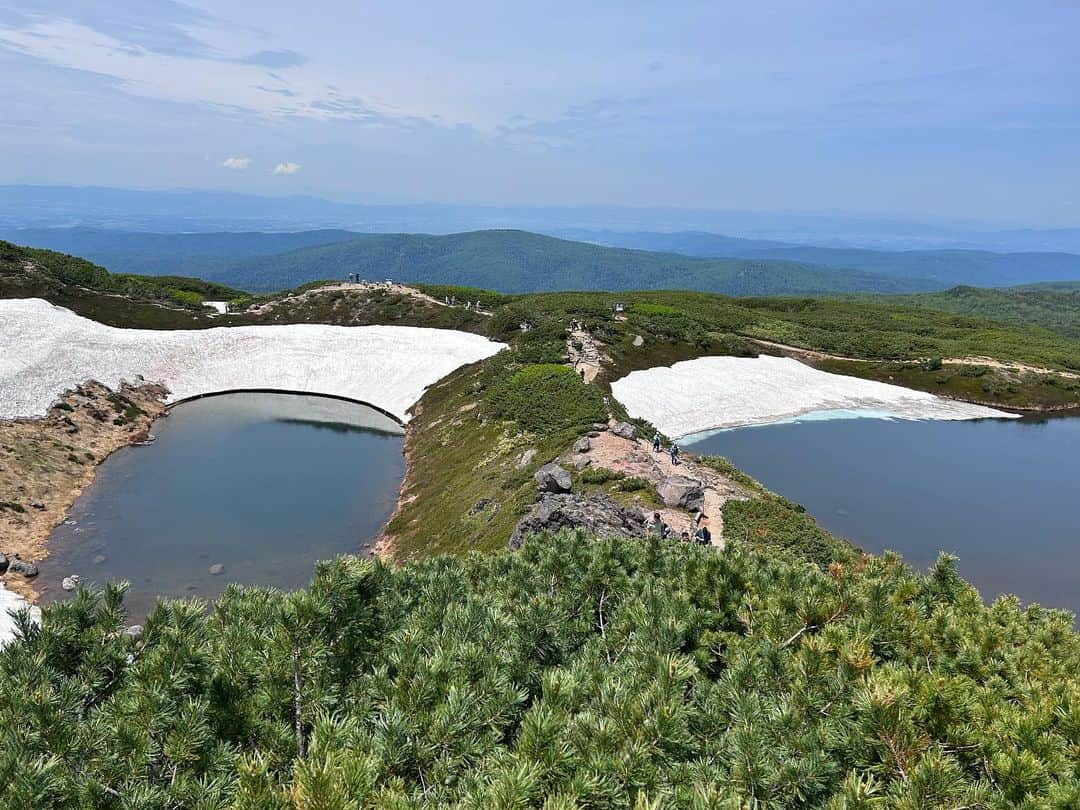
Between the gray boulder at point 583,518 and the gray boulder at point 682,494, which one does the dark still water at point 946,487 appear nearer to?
the gray boulder at point 682,494

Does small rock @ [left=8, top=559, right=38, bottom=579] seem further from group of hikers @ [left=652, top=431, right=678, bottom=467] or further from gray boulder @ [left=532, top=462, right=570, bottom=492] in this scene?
group of hikers @ [left=652, top=431, right=678, bottom=467]

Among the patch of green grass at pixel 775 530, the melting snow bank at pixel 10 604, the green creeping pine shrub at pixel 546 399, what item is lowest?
the melting snow bank at pixel 10 604

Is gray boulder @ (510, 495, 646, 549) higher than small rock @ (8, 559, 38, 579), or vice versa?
gray boulder @ (510, 495, 646, 549)

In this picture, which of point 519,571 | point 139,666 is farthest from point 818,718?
point 139,666

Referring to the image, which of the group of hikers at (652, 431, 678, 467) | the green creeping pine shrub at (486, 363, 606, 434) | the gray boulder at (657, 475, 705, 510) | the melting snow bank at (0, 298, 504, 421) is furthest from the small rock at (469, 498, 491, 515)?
the melting snow bank at (0, 298, 504, 421)

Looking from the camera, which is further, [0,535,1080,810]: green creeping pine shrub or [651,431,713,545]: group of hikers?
[651,431,713,545]: group of hikers

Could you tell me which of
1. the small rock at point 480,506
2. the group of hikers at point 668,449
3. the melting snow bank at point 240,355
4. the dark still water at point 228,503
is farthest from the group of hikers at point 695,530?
the melting snow bank at point 240,355

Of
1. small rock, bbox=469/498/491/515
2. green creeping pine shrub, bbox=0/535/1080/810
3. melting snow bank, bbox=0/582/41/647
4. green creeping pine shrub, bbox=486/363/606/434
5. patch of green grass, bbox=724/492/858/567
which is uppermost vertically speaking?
green creeping pine shrub, bbox=0/535/1080/810

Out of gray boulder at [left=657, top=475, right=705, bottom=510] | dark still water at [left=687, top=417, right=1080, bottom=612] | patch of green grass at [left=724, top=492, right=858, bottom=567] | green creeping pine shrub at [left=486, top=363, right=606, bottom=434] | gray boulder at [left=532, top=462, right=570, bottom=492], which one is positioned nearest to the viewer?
patch of green grass at [left=724, top=492, right=858, bottom=567]
